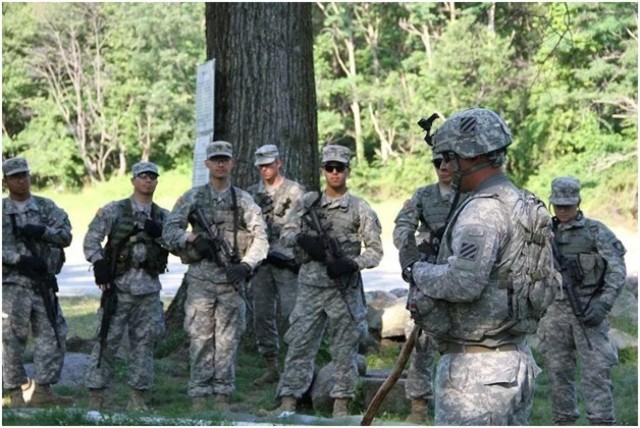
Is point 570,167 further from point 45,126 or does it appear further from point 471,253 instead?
point 471,253

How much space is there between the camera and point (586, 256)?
27.7ft

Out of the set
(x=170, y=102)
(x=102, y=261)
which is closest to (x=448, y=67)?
(x=170, y=102)

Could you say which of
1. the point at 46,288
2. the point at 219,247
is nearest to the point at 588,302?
the point at 219,247

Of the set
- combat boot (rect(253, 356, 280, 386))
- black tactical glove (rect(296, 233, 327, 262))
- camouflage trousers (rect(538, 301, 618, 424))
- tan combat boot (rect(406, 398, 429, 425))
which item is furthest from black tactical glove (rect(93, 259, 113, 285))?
camouflage trousers (rect(538, 301, 618, 424))

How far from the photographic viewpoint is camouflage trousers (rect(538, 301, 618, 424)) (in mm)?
8422

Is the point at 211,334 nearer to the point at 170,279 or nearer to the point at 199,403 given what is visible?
the point at 199,403

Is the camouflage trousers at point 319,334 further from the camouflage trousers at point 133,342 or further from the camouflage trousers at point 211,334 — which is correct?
the camouflage trousers at point 133,342

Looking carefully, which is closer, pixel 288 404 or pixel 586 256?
pixel 586 256

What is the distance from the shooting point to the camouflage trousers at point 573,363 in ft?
27.6

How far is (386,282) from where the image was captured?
58.5 ft

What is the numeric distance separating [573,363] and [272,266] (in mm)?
2996

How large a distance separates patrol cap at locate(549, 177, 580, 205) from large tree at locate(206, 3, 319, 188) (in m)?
3.19

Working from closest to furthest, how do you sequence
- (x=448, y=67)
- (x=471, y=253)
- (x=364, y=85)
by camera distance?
(x=471, y=253), (x=448, y=67), (x=364, y=85)

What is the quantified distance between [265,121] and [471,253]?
20.2ft
